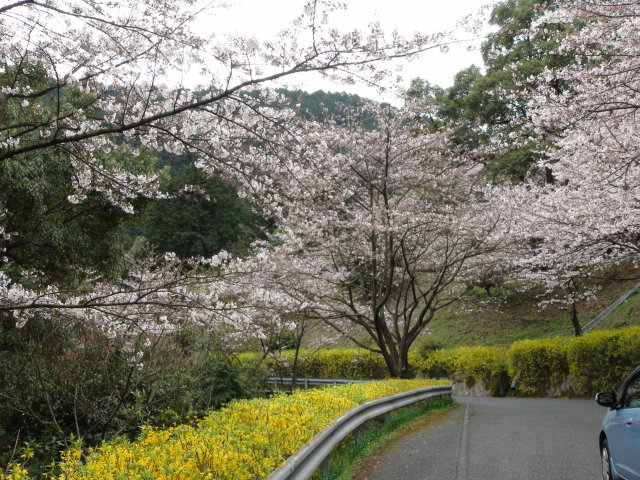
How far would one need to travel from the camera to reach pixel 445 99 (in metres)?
30.0

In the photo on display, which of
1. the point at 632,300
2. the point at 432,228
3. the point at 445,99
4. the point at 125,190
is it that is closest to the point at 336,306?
the point at 432,228

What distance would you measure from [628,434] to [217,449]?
338 cm

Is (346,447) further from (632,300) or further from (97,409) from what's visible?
(632,300)

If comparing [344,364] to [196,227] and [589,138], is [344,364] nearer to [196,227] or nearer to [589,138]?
[589,138]


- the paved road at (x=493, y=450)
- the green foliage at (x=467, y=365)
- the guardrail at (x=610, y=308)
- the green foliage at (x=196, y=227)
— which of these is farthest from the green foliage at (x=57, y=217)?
the green foliage at (x=196, y=227)

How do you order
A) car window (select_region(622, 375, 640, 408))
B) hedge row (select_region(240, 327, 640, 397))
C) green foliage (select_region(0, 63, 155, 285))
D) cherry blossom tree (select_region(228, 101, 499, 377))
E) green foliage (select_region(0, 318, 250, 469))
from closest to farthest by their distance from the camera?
car window (select_region(622, 375, 640, 408))
green foliage (select_region(0, 318, 250, 469))
green foliage (select_region(0, 63, 155, 285))
cherry blossom tree (select_region(228, 101, 499, 377))
hedge row (select_region(240, 327, 640, 397))

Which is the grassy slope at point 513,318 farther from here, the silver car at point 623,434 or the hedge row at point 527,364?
the silver car at point 623,434

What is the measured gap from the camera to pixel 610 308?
24.2 meters

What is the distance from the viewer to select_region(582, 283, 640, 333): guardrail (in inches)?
920

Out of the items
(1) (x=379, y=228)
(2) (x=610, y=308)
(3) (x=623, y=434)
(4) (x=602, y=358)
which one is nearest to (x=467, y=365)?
(4) (x=602, y=358)

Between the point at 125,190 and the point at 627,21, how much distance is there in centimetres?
701

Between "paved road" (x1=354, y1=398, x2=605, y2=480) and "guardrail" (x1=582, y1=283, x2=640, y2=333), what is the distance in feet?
43.7

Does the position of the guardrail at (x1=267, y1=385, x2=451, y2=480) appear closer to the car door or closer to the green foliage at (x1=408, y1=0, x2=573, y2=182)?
the car door

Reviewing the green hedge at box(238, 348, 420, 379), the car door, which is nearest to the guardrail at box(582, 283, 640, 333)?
the green hedge at box(238, 348, 420, 379)
